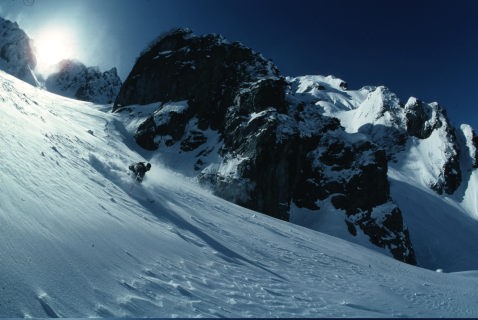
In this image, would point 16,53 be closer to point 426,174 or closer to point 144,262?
point 426,174

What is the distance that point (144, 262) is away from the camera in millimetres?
8852

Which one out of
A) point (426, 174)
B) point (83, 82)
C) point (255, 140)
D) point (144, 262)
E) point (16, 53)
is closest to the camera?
point (144, 262)

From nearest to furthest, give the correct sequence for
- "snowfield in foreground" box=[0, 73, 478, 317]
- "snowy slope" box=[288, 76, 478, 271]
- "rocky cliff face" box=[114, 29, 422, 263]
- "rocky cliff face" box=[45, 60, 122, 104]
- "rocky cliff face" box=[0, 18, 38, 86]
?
1. "snowfield in foreground" box=[0, 73, 478, 317]
2. "rocky cliff face" box=[114, 29, 422, 263]
3. "snowy slope" box=[288, 76, 478, 271]
4. "rocky cliff face" box=[0, 18, 38, 86]
5. "rocky cliff face" box=[45, 60, 122, 104]

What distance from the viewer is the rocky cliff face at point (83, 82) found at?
150m

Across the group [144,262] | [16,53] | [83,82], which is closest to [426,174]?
[144,262]

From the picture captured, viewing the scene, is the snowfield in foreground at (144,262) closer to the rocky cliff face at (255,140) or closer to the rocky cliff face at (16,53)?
the rocky cliff face at (255,140)

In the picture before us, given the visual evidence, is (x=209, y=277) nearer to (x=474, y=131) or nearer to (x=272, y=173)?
(x=272, y=173)

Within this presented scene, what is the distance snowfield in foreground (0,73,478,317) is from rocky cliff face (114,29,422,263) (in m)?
31.6

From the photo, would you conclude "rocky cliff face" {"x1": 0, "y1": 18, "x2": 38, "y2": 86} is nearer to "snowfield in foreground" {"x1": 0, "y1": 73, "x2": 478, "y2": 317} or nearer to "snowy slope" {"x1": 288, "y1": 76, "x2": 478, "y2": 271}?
"snowy slope" {"x1": 288, "y1": 76, "x2": 478, "y2": 271}

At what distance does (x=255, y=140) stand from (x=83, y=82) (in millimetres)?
127424

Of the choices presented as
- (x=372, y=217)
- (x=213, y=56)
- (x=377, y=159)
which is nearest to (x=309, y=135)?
(x=377, y=159)

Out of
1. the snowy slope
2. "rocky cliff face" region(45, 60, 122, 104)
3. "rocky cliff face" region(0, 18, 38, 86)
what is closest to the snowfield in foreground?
the snowy slope

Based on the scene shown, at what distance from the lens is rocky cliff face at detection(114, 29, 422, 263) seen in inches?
2044

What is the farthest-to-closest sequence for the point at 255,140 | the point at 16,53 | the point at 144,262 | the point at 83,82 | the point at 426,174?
the point at 83,82 < the point at 16,53 < the point at 426,174 < the point at 255,140 < the point at 144,262
